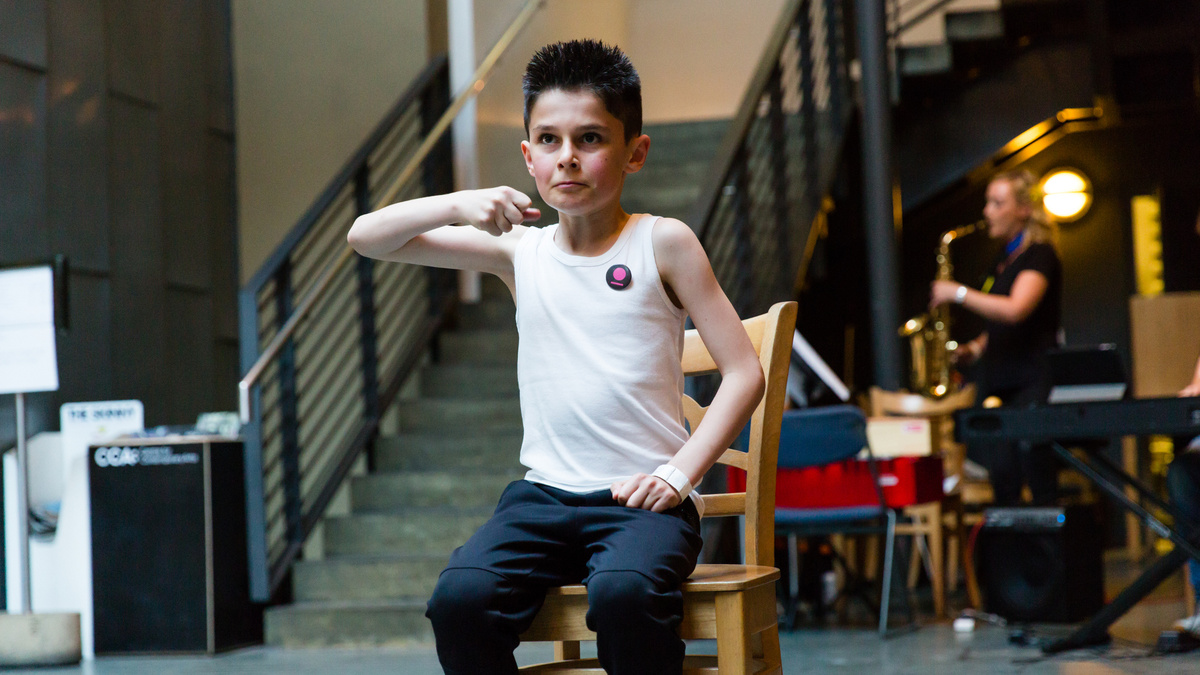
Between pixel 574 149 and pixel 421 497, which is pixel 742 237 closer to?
pixel 421 497

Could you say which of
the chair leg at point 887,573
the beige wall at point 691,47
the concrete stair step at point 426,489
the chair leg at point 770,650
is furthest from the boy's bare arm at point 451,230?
the beige wall at point 691,47

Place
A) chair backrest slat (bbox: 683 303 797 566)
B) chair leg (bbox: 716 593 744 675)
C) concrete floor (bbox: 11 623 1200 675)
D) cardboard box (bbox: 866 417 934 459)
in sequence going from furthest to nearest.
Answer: cardboard box (bbox: 866 417 934 459), concrete floor (bbox: 11 623 1200 675), chair backrest slat (bbox: 683 303 797 566), chair leg (bbox: 716 593 744 675)

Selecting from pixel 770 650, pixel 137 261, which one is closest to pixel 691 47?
pixel 137 261

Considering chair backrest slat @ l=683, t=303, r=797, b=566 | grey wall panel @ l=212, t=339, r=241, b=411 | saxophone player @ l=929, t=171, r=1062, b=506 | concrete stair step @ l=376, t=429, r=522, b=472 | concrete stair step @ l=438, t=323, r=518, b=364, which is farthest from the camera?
grey wall panel @ l=212, t=339, r=241, b=411

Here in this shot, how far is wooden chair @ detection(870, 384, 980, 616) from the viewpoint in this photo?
4555mm

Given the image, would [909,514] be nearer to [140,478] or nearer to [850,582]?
[850,582]

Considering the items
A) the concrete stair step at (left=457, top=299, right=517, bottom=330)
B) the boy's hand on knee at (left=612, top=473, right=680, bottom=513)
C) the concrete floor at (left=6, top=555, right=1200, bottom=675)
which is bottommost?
the concrete floor at (left=6, top=555, right=1200, bottom=675)

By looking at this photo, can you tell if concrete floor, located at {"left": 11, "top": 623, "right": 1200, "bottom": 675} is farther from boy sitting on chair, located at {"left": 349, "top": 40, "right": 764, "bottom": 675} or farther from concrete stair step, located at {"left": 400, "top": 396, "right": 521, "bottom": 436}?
boy sitting on chair, located at {"left": 349, "top": 40, "right": 764, "bottom": 675}

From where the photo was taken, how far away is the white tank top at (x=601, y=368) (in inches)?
64.0

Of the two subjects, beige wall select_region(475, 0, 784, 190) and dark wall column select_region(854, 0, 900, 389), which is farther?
beige wall select_region(475, 0, 784, 190)

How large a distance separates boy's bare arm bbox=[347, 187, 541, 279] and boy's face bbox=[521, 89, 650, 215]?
0.05 meters

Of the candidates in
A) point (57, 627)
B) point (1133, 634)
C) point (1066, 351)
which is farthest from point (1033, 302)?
point (57, 627)

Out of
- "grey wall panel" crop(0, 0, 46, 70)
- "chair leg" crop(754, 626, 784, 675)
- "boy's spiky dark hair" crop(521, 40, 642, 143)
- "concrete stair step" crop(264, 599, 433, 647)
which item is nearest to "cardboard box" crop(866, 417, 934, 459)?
"concrete stair step" crop(264, 599, 433, 647)

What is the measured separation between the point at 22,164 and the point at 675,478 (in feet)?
14.2
